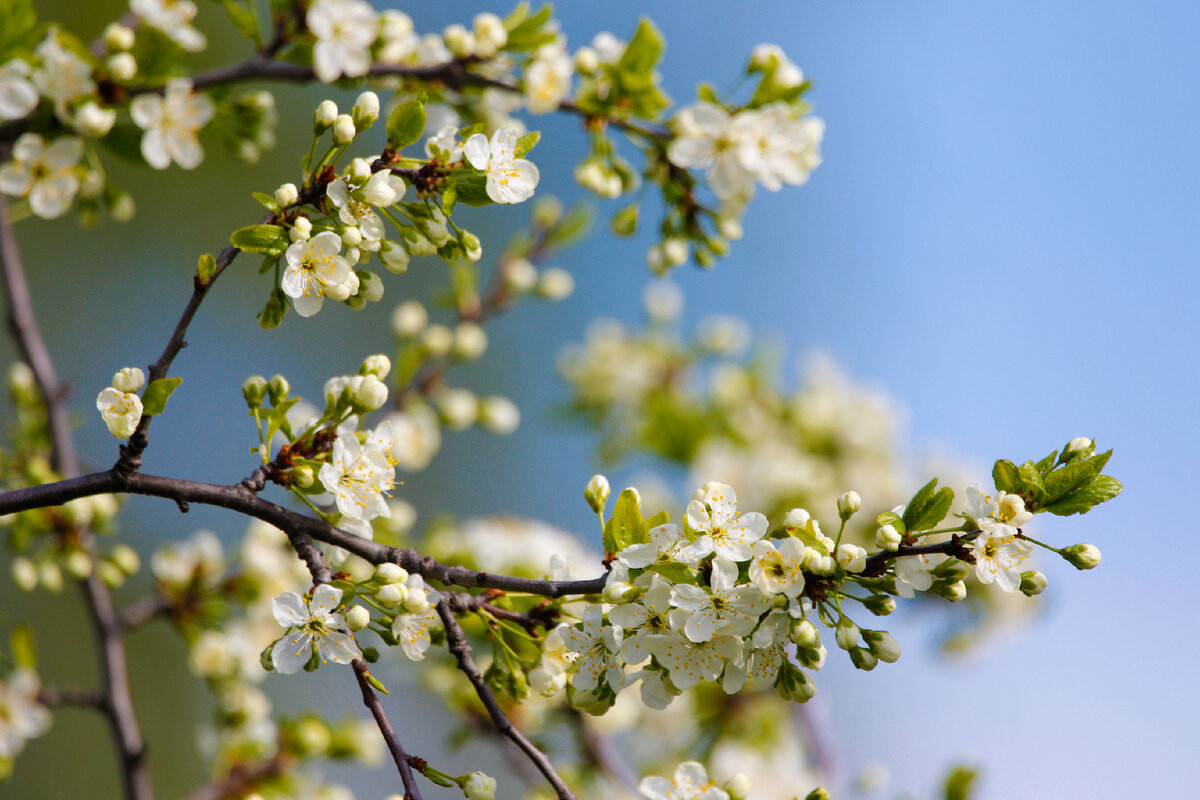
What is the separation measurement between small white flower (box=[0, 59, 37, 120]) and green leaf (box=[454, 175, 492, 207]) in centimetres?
99

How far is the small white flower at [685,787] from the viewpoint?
3.89ft

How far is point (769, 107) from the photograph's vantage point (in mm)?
1569

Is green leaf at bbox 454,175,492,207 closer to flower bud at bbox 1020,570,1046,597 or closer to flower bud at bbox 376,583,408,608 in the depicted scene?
flower bud at bbox 376,583,408,608

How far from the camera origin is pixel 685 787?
120cm

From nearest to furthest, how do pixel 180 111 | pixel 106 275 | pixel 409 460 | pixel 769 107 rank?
pixel 769 107
pixel 180 111
pixel 409 460
pixel 106 275

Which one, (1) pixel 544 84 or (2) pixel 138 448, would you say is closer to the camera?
(2) pixel 138 448

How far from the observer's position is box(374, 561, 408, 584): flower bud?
104 centimetres

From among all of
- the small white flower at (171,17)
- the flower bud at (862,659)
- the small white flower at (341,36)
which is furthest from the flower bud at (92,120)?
the flower bud at (862,659)

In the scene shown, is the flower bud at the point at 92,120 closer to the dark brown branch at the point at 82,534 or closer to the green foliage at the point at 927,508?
the dark brown branch at the point at 82,534

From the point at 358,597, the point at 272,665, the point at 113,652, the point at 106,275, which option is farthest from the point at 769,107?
the point at 106,275

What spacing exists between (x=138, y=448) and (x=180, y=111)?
922 mm

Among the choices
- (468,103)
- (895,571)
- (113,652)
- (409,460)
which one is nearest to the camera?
(895,571)

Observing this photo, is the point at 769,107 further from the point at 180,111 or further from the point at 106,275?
the point at 106,275

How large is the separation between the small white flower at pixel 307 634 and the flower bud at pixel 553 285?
4.72 feet
